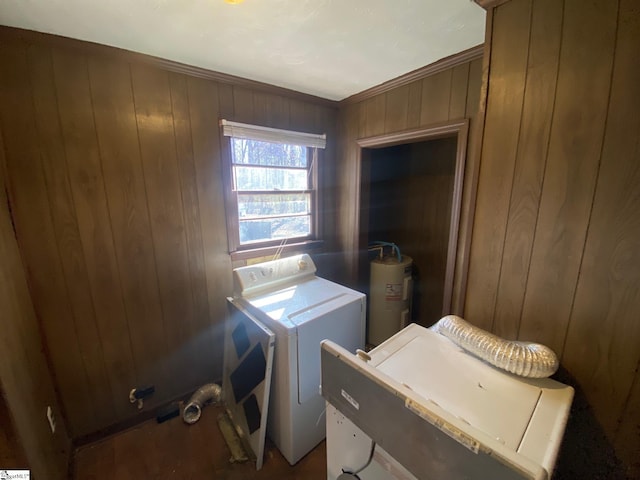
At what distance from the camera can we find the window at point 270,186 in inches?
74.2

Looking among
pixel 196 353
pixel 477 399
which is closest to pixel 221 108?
pixel 196 353

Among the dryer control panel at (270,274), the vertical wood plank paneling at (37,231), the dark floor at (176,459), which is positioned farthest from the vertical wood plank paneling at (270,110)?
the dark floor at (176,459)

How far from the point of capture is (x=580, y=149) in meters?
0.86

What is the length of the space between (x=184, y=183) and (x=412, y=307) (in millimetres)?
2495

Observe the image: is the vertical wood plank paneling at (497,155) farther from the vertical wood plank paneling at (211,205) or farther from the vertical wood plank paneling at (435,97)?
the vertical wood plank paneling at (211,205)

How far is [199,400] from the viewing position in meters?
1.83

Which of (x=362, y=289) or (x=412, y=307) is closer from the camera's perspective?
(x=362, y=289)

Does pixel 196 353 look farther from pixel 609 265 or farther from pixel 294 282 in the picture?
pixel 609 265

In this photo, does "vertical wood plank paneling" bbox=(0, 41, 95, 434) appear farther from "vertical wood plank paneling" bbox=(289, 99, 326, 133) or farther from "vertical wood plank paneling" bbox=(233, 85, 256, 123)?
"vertical wood plank paneling" bbox=(289, 99, 326, 133)

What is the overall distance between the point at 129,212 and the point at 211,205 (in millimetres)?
465

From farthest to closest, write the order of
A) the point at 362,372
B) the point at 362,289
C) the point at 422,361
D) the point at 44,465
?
the point at 362,289, the point at 44,465, the point at 422,361, the point at 362,372

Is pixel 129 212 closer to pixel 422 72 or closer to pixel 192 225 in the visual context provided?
pixel 192 225

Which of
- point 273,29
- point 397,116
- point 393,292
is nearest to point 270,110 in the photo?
point 273,29

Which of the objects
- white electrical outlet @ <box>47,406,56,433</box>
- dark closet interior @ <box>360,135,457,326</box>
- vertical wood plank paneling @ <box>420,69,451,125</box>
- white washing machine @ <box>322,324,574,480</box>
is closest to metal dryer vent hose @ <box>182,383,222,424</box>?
white electrical outlet @ <box>47,406,56,433</box>
